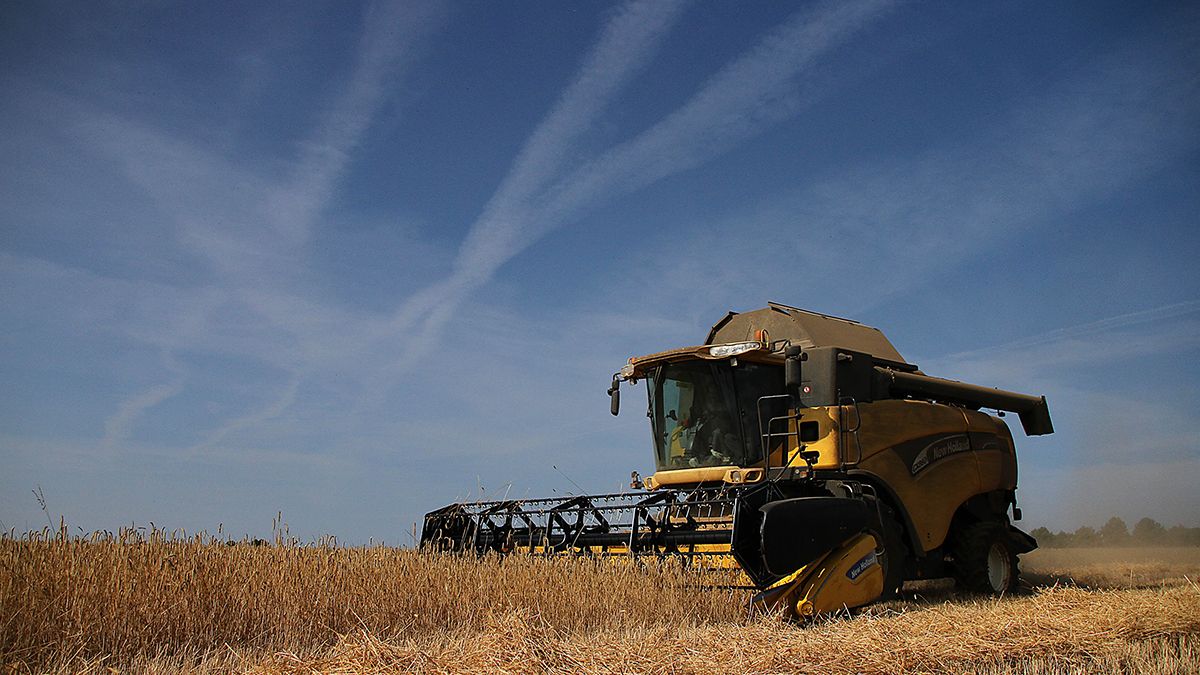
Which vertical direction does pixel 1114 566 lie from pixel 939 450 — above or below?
below

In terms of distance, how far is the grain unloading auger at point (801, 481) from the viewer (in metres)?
6.81

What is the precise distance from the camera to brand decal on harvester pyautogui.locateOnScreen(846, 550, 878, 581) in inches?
275

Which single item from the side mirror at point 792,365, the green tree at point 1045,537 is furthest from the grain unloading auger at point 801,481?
the green tree at point 1045,537

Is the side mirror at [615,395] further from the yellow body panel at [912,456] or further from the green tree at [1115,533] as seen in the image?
the green tree at [1115,533]

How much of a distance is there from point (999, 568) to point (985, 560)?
0.58m

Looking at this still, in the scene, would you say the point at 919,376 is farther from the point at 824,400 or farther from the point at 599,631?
the point at 599,631

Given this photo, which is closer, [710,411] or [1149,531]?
[710,411]

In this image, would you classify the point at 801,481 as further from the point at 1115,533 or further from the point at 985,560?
the point at 1115,533

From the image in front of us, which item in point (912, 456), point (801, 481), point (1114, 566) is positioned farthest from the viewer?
point (1114, 566)

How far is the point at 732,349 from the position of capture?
8281 mm

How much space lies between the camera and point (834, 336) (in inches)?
374

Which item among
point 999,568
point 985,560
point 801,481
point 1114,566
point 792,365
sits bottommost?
point 1114,566

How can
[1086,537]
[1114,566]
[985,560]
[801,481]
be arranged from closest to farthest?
[801,481] < [985,560] < [1114,566] < [1086,537]

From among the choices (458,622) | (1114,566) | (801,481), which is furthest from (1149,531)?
(458,622)
